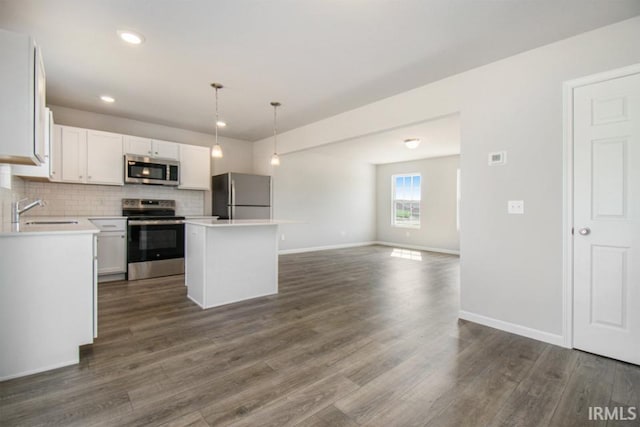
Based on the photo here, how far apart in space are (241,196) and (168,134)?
5.67 ft

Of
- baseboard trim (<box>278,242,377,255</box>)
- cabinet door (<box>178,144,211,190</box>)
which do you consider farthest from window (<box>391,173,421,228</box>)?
cabinet door (<box>178,144,211,190</box>)

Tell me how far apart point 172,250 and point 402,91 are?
413cm

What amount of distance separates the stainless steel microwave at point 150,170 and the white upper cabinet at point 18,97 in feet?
9.52

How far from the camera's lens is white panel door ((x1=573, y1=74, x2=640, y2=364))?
7.09ft

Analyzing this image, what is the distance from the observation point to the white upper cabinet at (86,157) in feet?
13.5

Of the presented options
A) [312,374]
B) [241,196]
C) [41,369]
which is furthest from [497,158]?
[241,196]

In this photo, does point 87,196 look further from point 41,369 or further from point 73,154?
point 41,369

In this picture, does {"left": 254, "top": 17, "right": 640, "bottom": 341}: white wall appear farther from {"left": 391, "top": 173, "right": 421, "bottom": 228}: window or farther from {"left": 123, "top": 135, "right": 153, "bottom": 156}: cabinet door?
{"left": 391, "top": 173, "right": 421, "bottom": 228}: window

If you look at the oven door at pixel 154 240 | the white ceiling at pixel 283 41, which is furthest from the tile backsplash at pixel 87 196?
the white ceiling at pixel 283 41

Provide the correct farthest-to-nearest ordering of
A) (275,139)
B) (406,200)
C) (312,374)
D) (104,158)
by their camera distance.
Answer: (406,200) < (275,139) < (104,158) < (312,374)

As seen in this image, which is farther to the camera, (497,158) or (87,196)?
(87,196)

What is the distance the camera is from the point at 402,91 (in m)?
3.58

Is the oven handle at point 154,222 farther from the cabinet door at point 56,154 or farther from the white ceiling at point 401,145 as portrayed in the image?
the white ceiling at point 401,145

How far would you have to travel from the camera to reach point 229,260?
3.40 metres
